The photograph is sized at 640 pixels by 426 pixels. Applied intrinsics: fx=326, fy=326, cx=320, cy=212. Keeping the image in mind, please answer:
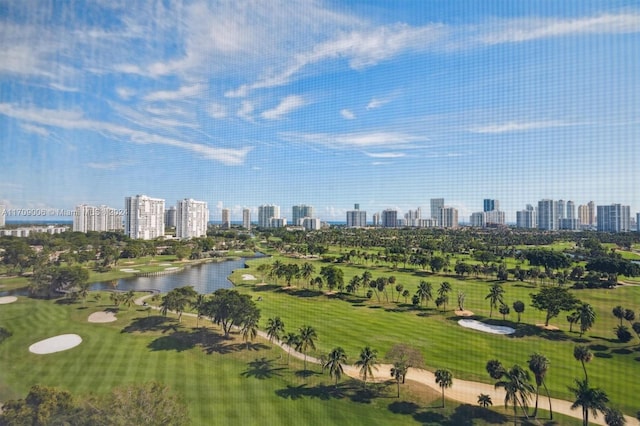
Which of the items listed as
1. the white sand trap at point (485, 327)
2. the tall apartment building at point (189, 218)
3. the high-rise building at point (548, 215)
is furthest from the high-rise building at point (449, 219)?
the white sand trap at point (485, 327)

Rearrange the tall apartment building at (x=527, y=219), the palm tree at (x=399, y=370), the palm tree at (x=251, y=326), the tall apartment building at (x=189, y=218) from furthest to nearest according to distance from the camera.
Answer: the tall apartment building at (x=527, y=219) → the tall apartment building at (x=189, y=218) → the palm tree at (x=251, y=326) → the palm tree at (x=399, y=370)

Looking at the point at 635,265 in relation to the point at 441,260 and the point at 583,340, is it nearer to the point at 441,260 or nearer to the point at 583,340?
the point at 441,260

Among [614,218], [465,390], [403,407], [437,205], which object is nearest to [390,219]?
[437,205]

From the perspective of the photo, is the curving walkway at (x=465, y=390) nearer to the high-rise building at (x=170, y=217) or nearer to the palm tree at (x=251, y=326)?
the palm tree at (x=251, y=326)

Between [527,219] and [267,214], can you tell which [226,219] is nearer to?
[267,214]

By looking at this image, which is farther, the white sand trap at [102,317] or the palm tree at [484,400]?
the white sand trap at [102,317]

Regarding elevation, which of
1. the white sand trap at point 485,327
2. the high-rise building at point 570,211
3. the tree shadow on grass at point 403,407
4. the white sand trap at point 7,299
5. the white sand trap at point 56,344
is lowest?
the tree shadow on grass at point 403,407

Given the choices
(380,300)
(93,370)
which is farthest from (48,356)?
(380,300)
